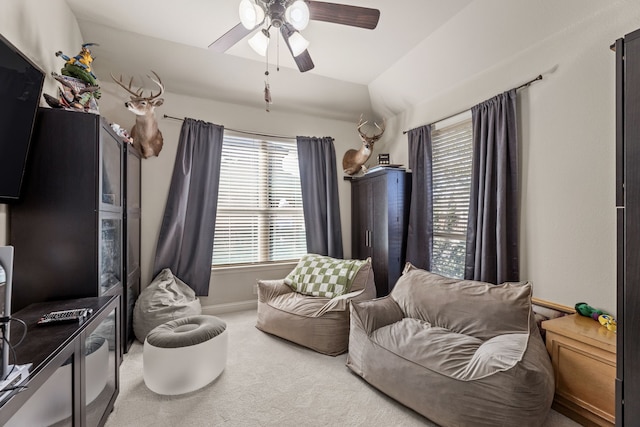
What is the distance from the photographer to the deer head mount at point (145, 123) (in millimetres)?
2662

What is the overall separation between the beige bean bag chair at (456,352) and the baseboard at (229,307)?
73.4 inches

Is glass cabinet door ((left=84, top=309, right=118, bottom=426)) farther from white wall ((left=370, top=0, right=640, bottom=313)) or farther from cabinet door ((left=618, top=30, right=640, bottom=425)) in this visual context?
white wall ((left=370, top=0, right=640, bottom=313))

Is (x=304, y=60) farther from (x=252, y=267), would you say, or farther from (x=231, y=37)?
(x=252, y=267)

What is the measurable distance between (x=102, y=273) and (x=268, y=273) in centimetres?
210

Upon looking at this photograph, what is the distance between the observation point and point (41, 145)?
1.65 metres

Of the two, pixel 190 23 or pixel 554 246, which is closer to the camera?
pixel 554 246

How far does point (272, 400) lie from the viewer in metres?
1.84

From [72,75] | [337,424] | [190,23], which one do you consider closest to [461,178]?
[337,424]

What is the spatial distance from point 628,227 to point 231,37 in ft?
8.08

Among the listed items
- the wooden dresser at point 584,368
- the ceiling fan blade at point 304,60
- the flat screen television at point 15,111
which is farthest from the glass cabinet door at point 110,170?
the wooden dresser at point 584,368

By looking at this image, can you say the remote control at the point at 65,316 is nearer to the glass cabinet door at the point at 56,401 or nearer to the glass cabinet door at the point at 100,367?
the glass cabinet door at the point at 100,367

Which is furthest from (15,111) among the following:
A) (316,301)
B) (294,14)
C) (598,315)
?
(598,315)

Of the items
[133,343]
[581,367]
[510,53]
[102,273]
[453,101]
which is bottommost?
[133,343]

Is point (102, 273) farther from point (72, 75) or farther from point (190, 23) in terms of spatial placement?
point (190, 23)
